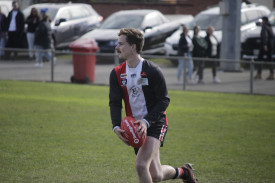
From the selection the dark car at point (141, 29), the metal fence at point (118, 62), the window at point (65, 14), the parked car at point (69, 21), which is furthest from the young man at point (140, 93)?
the window at point (65, 14)

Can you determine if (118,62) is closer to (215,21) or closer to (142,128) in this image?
(215,21)

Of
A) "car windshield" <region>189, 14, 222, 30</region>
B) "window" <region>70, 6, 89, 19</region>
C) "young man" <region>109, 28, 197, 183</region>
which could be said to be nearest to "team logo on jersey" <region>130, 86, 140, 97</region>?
"young man" <region>109, 28, 197, 183</region>

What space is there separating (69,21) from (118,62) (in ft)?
27.3

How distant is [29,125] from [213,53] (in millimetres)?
A: 9584

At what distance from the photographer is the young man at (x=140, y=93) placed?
5.72 metres

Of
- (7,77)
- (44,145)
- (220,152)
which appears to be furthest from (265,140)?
(7,77)

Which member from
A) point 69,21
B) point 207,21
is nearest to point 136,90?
point 207,21

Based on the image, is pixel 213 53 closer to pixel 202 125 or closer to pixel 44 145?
pixel 202 125

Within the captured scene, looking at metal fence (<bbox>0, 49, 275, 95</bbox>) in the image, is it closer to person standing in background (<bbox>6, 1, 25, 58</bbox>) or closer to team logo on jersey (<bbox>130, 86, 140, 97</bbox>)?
person standing in background (<bbox>6, 1, 25, 58</bbox>)

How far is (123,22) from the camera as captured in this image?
80.3 feet

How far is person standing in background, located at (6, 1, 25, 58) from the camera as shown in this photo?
22078mm

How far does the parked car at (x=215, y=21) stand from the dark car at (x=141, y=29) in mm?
915

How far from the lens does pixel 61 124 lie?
11.1 m

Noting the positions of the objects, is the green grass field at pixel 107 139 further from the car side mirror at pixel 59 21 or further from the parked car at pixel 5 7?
the parked car at pixel 5 7
